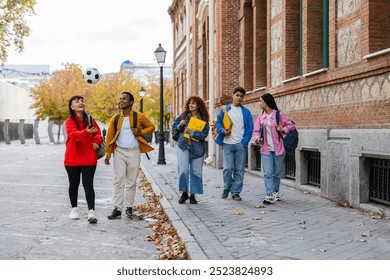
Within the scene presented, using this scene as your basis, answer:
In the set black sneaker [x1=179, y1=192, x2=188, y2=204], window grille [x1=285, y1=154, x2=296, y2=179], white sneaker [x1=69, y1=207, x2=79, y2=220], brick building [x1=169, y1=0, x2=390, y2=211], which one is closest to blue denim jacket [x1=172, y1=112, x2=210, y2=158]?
black sneaker [x1=179, y1=192, x2=188, y2=204]

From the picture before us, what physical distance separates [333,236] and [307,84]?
17.0 ft

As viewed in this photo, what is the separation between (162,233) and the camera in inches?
296

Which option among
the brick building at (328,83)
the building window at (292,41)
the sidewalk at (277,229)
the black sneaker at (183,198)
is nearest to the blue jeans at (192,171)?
the black sneaker at (183,198)

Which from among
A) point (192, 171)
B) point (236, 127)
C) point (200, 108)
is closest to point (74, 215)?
point (192, 171)

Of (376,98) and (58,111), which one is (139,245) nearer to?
(376,98)

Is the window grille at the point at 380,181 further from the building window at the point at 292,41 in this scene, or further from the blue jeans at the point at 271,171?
the building window at the point at 292,41

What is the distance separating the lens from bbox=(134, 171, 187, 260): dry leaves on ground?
20.2 feet

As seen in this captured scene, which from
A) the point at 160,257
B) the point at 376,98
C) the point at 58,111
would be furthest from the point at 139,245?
the point at 58,111

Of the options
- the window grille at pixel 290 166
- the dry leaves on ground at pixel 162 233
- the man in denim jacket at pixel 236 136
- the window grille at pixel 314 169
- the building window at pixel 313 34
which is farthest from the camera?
the window grille at pixel 290 166

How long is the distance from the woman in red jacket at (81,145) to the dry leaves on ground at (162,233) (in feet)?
3.26

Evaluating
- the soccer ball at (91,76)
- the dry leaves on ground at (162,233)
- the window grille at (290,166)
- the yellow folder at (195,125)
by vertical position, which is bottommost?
the dry leaves on ground at (162,233)

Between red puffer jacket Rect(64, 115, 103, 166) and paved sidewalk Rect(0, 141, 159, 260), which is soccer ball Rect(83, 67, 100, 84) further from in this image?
red puffer jacket Rect(64, 115, 103, 166)

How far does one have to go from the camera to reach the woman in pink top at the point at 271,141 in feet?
31.5

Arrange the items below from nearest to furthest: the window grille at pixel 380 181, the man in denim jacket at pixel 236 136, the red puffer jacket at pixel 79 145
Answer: the red puffer jacket at pixel 79 145 → the window grille at pixel 380 181 → the man in denim jacket at pixel 236 136
